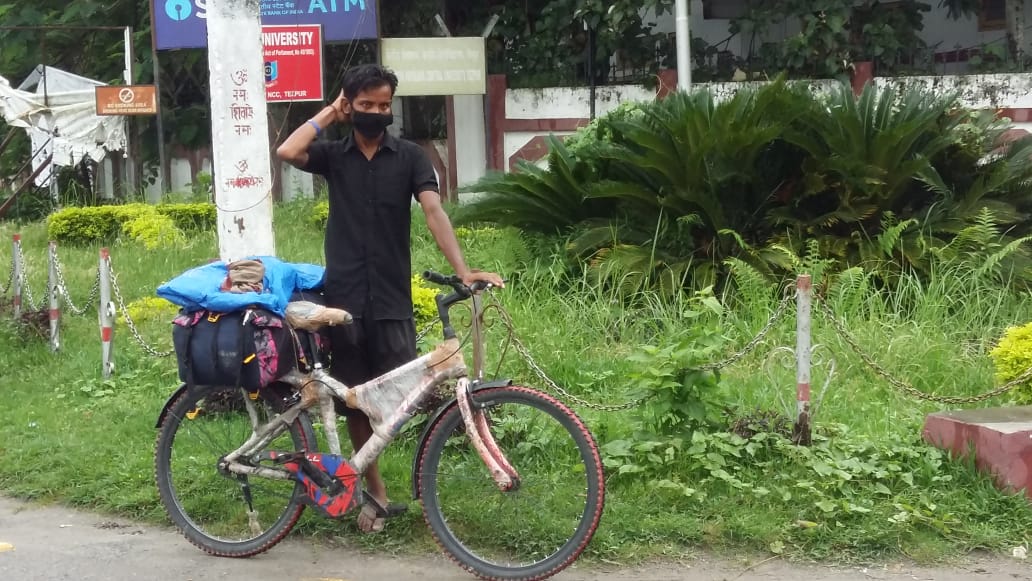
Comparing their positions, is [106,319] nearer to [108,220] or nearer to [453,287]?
[453,287]

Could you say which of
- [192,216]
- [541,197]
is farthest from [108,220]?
[541,197]

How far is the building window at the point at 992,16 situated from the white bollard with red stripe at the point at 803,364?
1171cm

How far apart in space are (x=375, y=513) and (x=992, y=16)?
44.5 feet

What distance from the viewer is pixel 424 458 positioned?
421 cm

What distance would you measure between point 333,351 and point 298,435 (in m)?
0.36

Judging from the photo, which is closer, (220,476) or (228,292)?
(228,292)

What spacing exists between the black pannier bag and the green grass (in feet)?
2.76

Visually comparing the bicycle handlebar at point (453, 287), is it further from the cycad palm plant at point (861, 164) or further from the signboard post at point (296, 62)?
the signboard post at point (296, 62)

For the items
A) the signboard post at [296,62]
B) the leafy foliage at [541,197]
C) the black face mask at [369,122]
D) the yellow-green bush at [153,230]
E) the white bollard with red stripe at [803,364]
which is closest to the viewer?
the black face mask at [369,122]

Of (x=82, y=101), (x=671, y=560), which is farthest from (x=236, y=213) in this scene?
(x=82, y=101)

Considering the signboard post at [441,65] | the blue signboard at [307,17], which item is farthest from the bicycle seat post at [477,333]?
the blue signboard at [307,17]

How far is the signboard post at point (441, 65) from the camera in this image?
561 inches

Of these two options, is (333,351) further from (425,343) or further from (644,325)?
(644,325)

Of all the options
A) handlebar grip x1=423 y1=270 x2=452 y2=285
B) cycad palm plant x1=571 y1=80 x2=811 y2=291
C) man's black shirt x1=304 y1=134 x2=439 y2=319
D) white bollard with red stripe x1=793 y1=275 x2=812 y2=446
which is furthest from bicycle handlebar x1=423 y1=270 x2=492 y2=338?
cycad palm plant x1=571 y1=80 x2=811 y2=291
